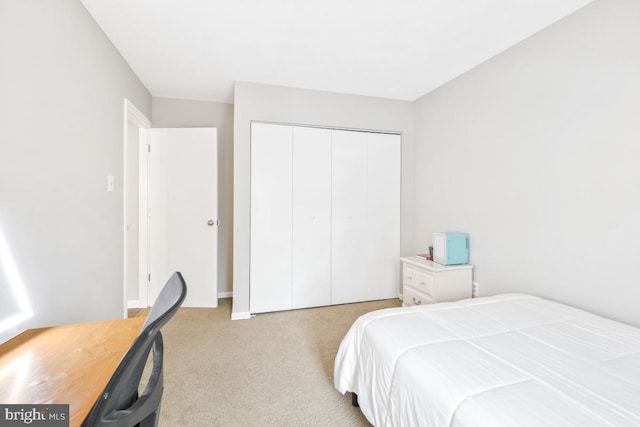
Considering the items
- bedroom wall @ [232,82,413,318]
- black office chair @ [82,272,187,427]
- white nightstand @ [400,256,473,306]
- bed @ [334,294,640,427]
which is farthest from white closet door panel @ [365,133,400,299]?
black office chair @ [82,272,187,427]

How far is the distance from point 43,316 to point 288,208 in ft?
6.62

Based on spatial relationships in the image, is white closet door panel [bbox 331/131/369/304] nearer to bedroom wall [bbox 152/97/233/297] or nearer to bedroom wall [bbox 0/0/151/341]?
bedroom wall [bbox 152/97/233/297]

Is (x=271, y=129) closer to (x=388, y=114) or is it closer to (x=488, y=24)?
(x=388, y=114)

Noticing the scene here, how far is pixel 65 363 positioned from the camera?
2.93 feet

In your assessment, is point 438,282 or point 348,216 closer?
point 438,282

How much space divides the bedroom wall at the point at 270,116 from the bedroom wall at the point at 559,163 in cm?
93

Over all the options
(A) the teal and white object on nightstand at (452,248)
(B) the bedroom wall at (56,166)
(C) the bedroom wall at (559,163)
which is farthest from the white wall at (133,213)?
(C) the bedroom wall at (559,163)

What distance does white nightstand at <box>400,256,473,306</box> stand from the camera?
2.40 m

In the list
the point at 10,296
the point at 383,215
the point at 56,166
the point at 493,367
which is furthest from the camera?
the point at 383,215

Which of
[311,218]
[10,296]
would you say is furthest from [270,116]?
[10,296]

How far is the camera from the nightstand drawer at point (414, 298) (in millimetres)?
2484

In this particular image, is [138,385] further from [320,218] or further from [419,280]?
[320,218]

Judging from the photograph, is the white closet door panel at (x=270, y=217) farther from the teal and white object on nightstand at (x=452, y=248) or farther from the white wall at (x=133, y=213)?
the teal and white object on nightstand at (x=452, y=248)

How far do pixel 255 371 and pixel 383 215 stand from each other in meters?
2.16
